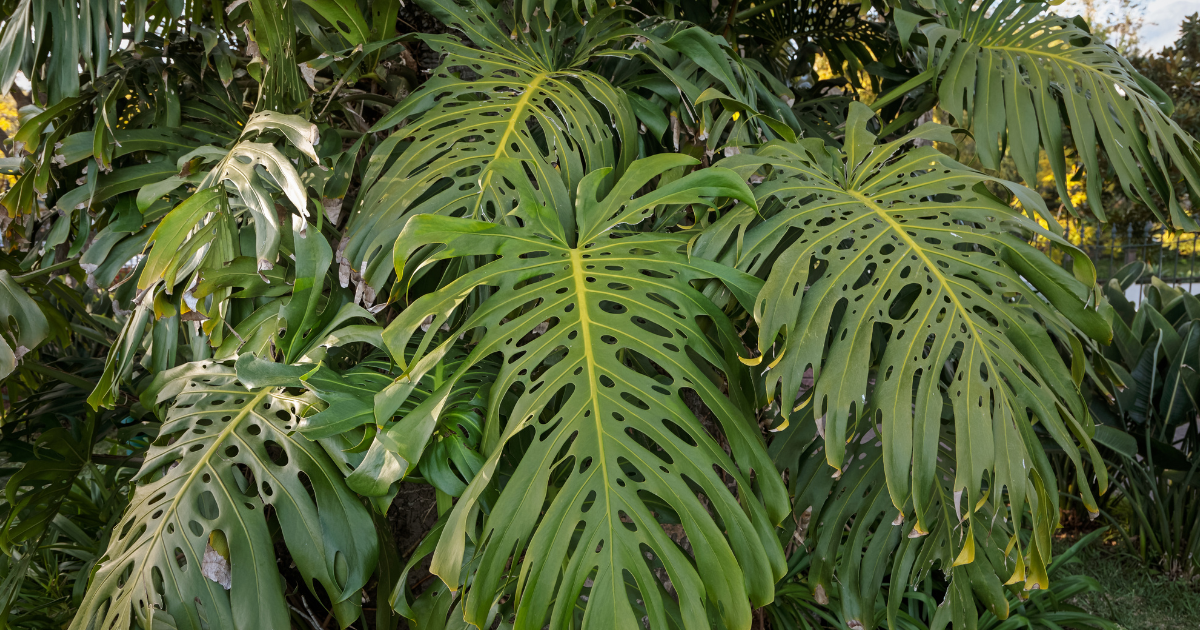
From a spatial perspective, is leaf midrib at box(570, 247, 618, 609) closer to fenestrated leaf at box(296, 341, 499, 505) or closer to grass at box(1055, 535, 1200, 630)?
fenestrated leaf at box(296, 341, 499, 505)

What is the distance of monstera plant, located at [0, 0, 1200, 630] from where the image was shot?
0.70 meters

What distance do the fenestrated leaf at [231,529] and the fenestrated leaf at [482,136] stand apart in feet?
0.77

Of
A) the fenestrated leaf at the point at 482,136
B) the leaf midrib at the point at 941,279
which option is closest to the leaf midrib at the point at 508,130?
the fenestrated leaf at the point at 482,136

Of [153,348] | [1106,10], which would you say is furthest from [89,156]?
[1106,10]

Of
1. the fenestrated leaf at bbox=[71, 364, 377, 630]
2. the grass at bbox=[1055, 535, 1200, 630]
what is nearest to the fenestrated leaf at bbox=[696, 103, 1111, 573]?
the fenestrated leaf at bbox=[71, 364, 377, 630]

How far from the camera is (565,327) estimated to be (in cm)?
79

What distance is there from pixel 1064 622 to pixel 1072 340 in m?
1.28

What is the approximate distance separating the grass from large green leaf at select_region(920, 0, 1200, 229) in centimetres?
124

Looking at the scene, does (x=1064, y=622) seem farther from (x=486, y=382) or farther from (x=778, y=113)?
(x=486, y=382)

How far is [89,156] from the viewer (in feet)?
3.82

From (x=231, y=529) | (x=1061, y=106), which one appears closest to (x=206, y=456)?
(x=231, y=529)

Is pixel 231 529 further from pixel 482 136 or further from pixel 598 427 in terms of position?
pixel 482 136

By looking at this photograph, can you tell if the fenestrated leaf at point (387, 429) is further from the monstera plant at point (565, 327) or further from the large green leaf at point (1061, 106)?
the large green leaf at point (1061, 106)

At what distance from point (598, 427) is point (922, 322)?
0.36 m
